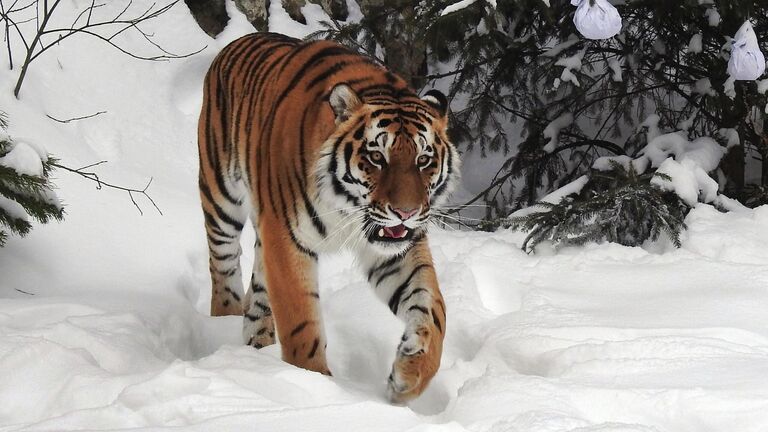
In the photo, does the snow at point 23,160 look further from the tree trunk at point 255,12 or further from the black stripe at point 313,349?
the tree trunk at point 255,12

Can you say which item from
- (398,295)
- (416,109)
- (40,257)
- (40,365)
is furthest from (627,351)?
(40,257)

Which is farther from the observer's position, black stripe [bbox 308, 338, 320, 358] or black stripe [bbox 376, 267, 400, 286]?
black stripe [bbox 376, 267, 400, 286]

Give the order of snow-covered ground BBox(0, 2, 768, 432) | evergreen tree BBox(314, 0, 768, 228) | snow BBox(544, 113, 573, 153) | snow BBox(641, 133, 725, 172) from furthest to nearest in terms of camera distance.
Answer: snow BBox(544, 113, 573, 153) < snow BBox(641, 133, 725, 172) < evergreen tree BBox(314, 0, 768, 228) < snow-covered ground BBox(0, 2, 768, 432)

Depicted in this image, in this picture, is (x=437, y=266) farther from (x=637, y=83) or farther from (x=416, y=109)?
(x=637, y=83)

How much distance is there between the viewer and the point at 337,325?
404 cm

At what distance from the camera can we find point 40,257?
4.59 m

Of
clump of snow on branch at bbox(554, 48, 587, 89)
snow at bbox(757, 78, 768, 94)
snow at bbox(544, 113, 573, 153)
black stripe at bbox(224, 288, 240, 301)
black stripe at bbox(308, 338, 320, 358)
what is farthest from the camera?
snow at bbox(544, 113, 573, 153)

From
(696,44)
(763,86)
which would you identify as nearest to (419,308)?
(763,86)

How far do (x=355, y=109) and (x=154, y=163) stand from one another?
3.09 metres

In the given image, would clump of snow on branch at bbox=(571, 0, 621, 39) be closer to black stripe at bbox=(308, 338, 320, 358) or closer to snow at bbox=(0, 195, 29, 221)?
black stripe at bbox=(308, 338, 320, 358)

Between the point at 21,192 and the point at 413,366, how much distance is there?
6.66ft

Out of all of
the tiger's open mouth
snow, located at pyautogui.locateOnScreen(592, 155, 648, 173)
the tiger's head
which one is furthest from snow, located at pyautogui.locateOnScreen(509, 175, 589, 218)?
the tiger's open mouth

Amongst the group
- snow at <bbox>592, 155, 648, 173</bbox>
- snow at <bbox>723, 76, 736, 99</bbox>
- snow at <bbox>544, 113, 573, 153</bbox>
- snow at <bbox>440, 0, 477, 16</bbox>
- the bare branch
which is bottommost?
snow at <bbox>592, 155, 648, 173</bbox>

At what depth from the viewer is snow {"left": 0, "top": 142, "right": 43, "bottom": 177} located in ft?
12.9
